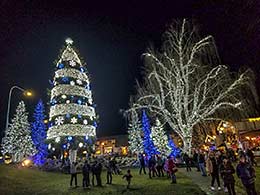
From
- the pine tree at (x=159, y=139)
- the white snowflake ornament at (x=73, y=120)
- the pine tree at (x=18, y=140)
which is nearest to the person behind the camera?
the white snowflake ornament at (x=73, y=120)

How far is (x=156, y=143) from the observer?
55.3 metres

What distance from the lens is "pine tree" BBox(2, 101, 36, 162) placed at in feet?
155

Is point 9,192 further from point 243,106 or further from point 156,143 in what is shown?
point 156,143

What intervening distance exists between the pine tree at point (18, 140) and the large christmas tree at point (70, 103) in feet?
69.6

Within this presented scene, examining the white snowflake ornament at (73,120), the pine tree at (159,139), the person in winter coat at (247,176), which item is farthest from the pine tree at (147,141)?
the person in winter coat at (247,176)

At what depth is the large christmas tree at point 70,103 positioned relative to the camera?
29.3m

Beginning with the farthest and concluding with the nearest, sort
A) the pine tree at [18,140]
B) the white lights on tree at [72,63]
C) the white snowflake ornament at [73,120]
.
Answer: the pine tree at [18,140]
the white lights on tree at [72,63]
the white snowflake ornament at [73,120]

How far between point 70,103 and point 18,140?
24.1 m

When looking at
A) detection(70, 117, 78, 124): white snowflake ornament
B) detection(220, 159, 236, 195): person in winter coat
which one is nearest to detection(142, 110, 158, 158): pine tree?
detection(70, 117, 78, 124): white snowflake ornament

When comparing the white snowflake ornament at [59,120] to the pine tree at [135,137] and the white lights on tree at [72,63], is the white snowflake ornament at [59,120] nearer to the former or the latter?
the white lights on tree at [72,63]

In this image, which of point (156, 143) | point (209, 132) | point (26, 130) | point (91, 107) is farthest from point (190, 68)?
point (26, 130)

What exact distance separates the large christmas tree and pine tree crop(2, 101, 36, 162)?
835 inches

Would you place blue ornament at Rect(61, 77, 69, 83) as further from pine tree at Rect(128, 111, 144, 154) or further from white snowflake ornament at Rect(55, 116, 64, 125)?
pine tree at Rect(128, 111, 144, 154)

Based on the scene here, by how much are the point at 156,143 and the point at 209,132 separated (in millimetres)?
13554
